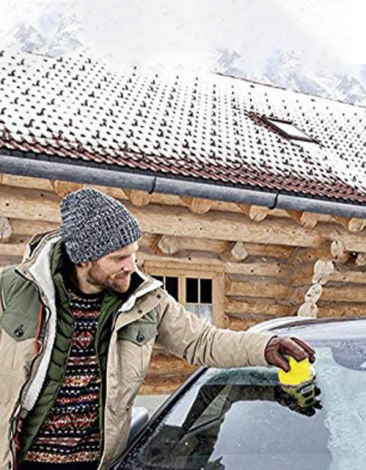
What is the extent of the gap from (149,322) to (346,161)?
24.5ft

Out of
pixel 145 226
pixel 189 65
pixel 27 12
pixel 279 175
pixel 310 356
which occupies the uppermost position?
pixel 310 356

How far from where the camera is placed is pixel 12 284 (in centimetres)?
266

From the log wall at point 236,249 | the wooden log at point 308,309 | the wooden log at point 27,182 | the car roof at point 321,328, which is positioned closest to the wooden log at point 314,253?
the log wall at point 236,249

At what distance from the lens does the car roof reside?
292cm

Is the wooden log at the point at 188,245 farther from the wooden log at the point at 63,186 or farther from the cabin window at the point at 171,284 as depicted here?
the wooden log at the point at 63,186

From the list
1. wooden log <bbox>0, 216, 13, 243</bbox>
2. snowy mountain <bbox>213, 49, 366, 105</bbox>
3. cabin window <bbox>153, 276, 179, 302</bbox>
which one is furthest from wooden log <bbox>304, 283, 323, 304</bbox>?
snowy mountain <bbox>213, 49, 366, 105</bbox>

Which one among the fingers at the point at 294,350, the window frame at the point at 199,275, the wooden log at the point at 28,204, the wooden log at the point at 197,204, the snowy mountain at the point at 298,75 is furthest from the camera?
the snowy mountain at the point at 298,75

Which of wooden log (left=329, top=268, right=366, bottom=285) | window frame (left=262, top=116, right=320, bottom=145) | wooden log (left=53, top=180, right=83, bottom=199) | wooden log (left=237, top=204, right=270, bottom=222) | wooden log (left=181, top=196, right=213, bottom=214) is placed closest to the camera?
wooden log (left=53, top=180, right=83, bottom=199)

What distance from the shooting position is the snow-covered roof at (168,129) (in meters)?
6.86

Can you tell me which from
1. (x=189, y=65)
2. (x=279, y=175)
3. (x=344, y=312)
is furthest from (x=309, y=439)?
(x=189, y=65)

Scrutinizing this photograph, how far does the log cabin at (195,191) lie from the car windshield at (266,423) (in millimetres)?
3813

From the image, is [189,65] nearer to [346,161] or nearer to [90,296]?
[346,161]

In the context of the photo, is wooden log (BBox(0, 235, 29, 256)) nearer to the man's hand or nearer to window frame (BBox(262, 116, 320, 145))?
window frame (BBox(262, 116, 320, 145))

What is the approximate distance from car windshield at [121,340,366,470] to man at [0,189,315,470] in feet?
0.43
